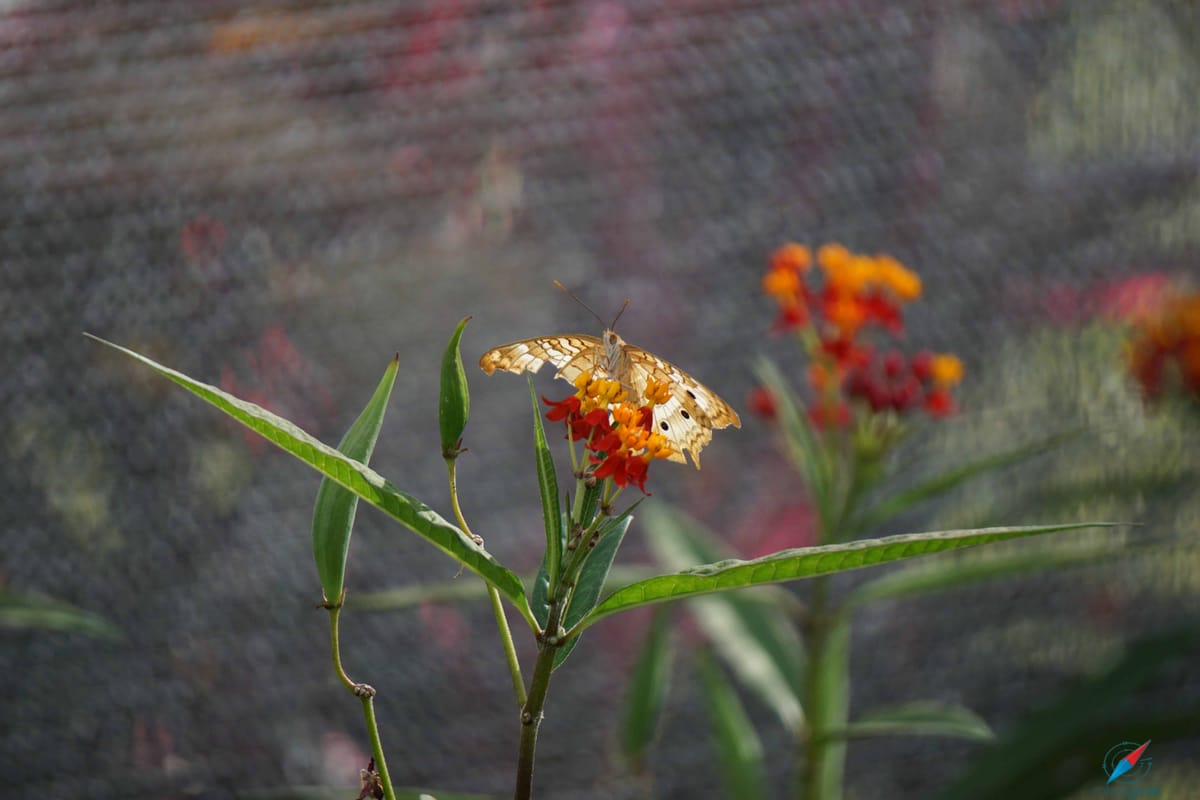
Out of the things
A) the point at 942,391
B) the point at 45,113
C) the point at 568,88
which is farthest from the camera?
the point at 568,88

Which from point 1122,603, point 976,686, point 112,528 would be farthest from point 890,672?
point 112,528

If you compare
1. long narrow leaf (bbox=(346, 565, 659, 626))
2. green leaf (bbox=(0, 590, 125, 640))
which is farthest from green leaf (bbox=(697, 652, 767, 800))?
green leaf (bbox=(0, 590, 125, 640))

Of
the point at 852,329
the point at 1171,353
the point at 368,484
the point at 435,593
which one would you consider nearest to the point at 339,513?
the point at 368,484

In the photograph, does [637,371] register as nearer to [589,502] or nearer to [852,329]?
[589,502]

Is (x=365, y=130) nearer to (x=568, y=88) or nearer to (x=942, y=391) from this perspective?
(x=568, y=88)

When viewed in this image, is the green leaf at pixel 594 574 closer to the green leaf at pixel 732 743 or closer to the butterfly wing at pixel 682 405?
the butterfly wing at pixel 682 405

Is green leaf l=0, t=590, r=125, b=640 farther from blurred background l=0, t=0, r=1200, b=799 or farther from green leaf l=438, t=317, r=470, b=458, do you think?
green leaf l=438, t=317, r=470, b=458
